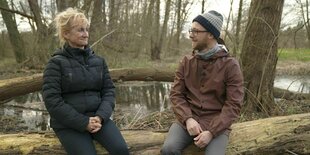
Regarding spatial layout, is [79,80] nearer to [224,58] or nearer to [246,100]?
[224,58]

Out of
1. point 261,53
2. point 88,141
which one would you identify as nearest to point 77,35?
point 88,141

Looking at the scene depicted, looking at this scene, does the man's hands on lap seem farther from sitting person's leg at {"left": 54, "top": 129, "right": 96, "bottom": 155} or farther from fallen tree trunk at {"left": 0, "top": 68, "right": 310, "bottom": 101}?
fallen tree trunk at {"left": 0, "top": 68, "right": 310, "bottom": 101}

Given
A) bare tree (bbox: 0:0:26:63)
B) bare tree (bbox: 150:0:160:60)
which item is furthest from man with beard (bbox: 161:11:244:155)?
bare tree (bbox: 150:0:160:60)

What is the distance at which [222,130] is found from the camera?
3.21 meters

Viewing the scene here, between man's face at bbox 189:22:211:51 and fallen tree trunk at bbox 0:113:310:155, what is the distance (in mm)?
933

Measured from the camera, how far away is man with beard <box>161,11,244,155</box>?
3.22m

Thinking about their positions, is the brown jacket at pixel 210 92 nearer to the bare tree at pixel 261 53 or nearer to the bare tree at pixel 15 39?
the bare tree at pixel 261 53

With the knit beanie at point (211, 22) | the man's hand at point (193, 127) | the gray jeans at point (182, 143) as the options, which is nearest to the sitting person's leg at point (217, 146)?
the gray jeans at point (182, 143)

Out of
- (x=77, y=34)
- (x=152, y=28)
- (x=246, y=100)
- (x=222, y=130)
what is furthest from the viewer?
(x=152, y=28)

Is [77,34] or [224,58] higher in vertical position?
[77,34]

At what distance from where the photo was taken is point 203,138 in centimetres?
314

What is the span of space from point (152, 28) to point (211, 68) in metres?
19.3

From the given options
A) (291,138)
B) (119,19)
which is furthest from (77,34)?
(119,19)

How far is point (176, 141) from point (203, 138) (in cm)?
25
